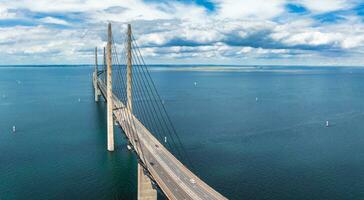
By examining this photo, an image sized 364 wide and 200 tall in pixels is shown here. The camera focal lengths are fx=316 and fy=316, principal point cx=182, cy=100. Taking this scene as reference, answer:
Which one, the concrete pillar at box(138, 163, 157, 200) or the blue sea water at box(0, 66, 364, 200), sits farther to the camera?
the blue sea water at box(0, 66, 364, 200)

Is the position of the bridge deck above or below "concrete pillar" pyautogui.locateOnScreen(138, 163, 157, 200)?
above

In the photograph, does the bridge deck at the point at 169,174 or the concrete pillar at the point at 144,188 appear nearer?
the bridge deck at the point at 169,174

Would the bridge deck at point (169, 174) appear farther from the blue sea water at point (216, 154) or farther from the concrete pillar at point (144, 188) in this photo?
the blue sea water at point (216, 154)

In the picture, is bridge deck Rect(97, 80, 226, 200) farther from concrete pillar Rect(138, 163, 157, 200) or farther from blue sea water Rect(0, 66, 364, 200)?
blue sea water Rect(0, 66, 364, 200)

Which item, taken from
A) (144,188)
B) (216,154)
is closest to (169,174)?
(144,188)

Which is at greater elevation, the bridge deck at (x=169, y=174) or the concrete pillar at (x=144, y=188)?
the bridge deck at (x=169, y=174)

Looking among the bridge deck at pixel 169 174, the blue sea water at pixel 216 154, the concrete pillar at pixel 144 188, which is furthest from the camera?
the blue sea water at pixel 216 154

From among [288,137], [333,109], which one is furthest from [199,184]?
[333,109]

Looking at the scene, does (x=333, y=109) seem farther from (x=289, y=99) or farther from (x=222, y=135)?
(x=222, y=135)

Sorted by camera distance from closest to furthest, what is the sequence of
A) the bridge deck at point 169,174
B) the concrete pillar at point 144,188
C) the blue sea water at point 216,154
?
1. the bridge deck at point 169,174
2. the concrete pillar at point 144,188
3. the blue sea water at point 216,154

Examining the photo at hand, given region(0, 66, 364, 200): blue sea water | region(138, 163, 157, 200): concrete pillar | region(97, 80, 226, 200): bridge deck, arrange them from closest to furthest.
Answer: region(97, 80, 226, 200): bridge deck
region(138, 163, 157, 200): concrete pillar
region(0, 66, 364, 200): blue sea water

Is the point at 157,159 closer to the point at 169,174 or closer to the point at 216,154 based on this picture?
the point at 169,174

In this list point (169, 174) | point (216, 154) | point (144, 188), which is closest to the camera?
point (169, 174)
